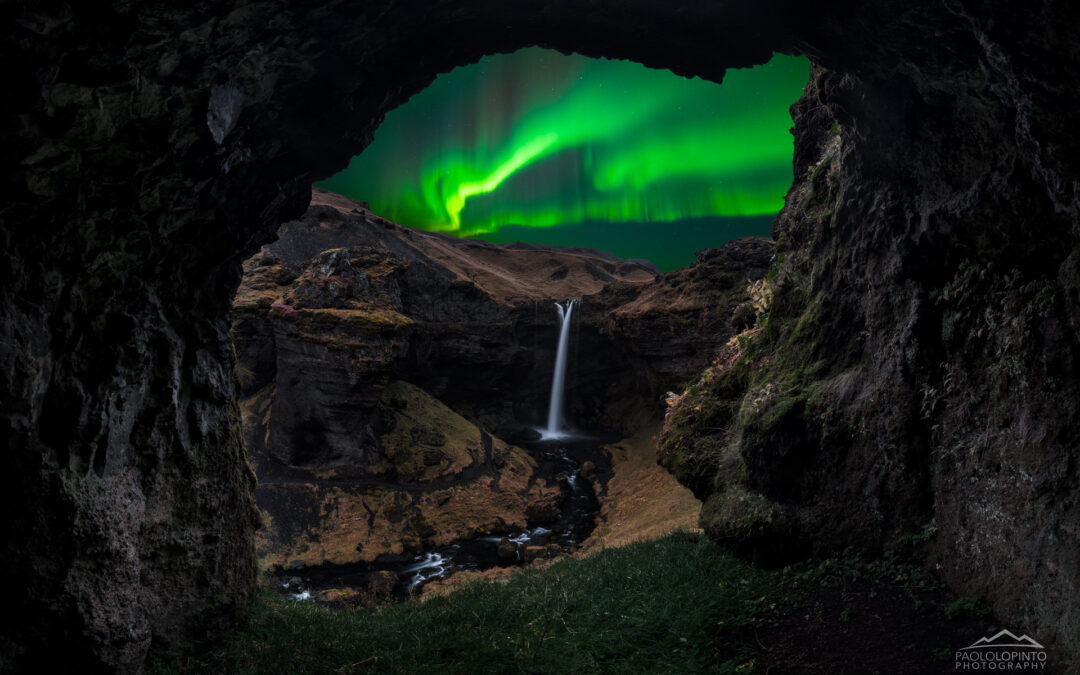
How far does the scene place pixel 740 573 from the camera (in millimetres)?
7613

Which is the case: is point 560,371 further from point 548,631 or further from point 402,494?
point 548,631

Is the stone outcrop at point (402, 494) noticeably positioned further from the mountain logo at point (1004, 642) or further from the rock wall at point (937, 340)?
the mountain logo at point (1004, 642)

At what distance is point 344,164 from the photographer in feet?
28.9

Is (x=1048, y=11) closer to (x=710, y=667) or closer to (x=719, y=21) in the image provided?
(x=719, y=21)

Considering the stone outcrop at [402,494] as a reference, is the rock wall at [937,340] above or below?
above

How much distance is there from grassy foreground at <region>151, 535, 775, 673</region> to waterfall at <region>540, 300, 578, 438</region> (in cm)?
3093

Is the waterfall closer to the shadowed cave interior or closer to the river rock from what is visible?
the river rock

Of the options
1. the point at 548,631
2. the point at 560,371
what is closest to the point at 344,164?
the point at 548,631

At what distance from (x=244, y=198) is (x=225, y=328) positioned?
7.56ft

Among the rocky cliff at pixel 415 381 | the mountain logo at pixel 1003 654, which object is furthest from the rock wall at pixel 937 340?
the rocky cliff at pixel 415 381

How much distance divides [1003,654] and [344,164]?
10556mm

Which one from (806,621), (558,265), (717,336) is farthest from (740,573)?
(558,265)

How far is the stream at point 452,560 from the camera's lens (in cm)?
1730

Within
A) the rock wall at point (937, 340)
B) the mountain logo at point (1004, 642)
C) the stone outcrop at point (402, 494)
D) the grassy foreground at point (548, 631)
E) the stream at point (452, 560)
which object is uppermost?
the rock wall at point (937, 340)
